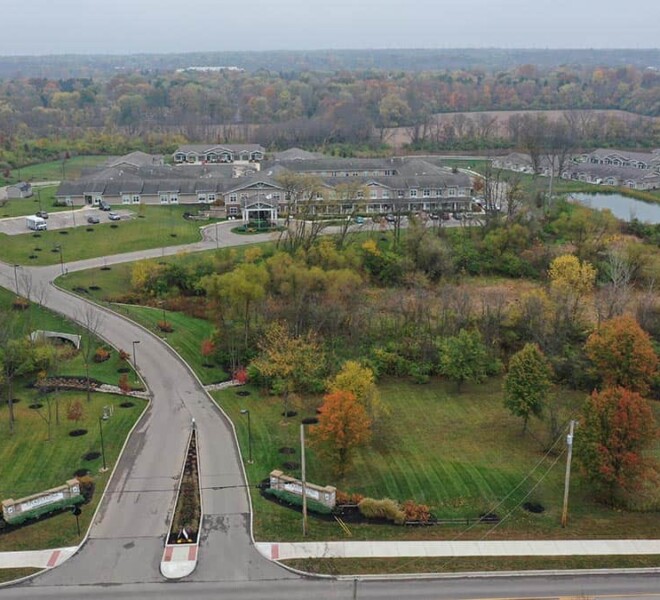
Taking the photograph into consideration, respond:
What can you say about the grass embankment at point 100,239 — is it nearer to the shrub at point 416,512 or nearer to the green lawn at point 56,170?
the green lawn at point 56,170

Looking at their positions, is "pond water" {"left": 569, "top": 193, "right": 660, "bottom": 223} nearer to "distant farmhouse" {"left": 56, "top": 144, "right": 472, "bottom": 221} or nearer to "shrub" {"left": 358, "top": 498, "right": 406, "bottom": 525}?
"distant farmhouse" {"left": 56, "top": 144, "right": 472, "bottom": 221}

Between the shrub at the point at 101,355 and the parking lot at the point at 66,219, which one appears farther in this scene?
the parking lot at the point at 66,219

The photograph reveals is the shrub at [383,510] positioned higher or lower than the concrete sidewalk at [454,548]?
higher

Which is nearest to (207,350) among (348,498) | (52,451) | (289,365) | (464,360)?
(289,365)

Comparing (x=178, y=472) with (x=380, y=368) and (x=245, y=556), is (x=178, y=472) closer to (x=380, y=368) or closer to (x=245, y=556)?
(x=245, y=556)

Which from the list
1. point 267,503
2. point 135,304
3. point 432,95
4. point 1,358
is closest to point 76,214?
point 135,304

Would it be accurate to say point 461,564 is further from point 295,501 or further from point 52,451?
point 52,451

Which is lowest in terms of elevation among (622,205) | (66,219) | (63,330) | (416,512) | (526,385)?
(622,205)

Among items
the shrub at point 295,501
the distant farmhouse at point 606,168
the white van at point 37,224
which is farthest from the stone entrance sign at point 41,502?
the distant farmhouse at point 606,168
